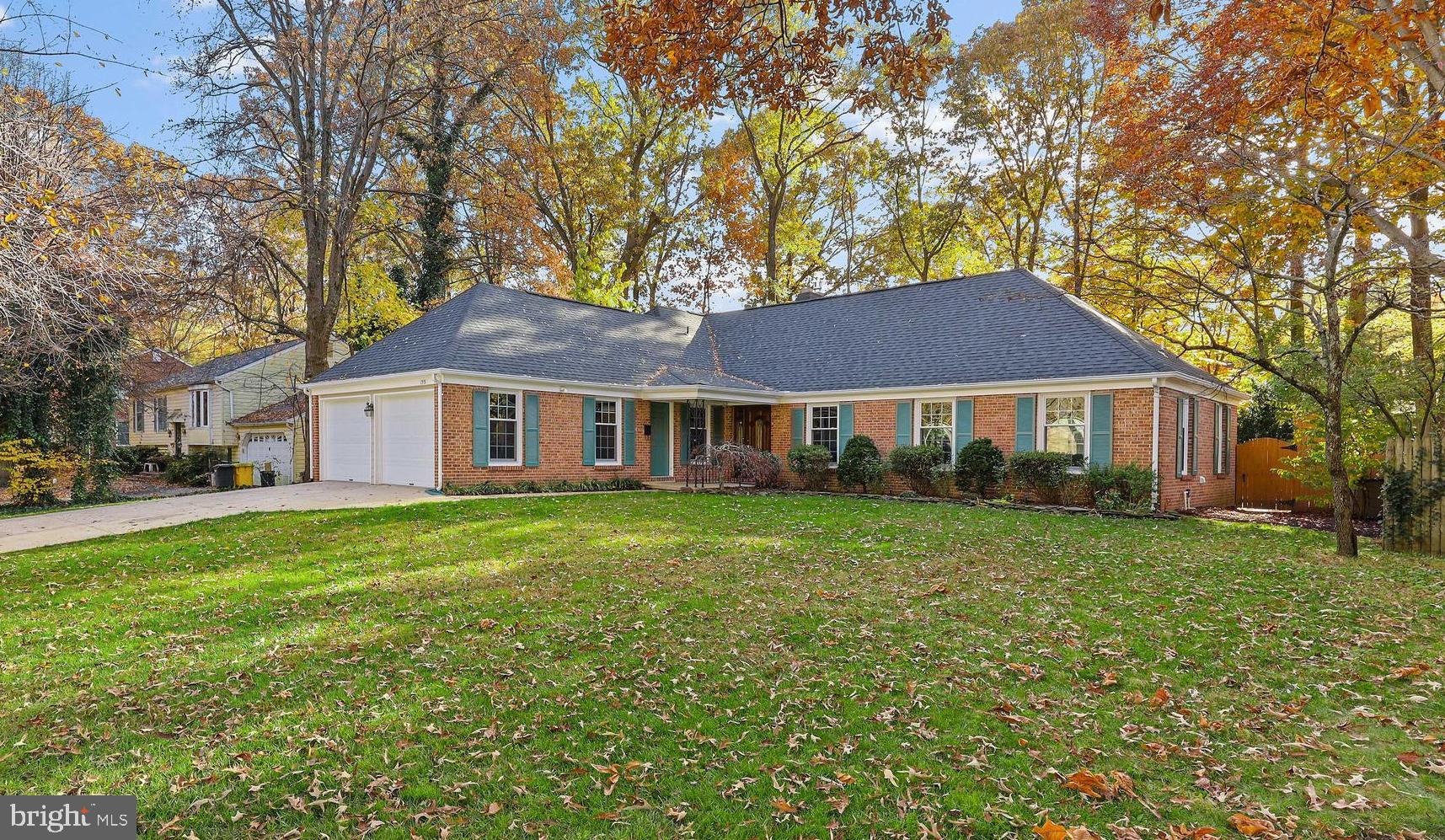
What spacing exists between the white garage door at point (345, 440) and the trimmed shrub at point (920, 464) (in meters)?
12.8

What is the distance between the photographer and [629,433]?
18.5m

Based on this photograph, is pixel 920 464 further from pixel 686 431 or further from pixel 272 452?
pixel 272 452

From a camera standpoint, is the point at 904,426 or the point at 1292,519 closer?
the point at 1292,519

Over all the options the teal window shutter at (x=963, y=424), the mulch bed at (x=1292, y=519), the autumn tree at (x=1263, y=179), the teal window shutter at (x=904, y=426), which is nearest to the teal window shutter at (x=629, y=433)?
the teal window shutter at (x=904, y=426)

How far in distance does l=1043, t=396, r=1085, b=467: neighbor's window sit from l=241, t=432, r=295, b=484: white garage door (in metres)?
23.8

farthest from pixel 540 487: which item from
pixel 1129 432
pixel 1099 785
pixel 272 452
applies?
pixel 272 452

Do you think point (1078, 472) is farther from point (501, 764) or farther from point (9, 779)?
point (9, 779)

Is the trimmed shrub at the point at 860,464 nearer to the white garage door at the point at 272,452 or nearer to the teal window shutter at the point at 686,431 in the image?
the teal window shutter at the point at 686,431

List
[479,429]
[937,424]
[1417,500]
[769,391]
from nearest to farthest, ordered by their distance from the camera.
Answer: [1417,500] → [479,429] → [937,424] → [769,391]

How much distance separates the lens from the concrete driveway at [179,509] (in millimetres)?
10734

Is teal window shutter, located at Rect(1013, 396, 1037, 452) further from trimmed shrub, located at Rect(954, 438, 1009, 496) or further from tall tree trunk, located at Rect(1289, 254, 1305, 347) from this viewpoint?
tall tree trunk, located at Rect(1289, 254, 1305, 347)

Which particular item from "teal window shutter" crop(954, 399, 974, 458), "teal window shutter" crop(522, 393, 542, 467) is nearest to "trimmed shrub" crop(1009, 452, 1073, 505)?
"teal window shutter" crop(954, 399, 974, 458)

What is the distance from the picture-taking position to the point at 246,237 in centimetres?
1488

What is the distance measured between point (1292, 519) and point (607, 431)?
15.3 meters
